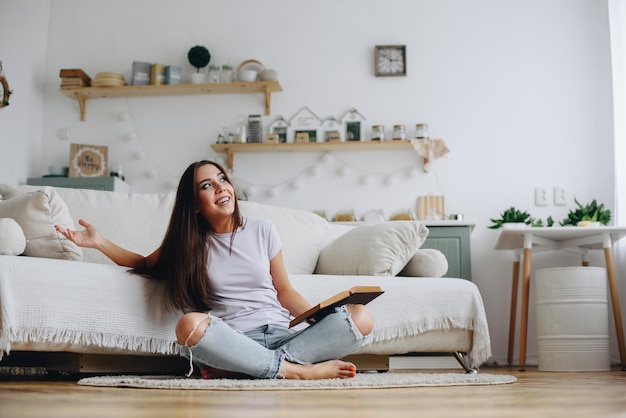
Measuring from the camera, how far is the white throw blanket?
2119 mm

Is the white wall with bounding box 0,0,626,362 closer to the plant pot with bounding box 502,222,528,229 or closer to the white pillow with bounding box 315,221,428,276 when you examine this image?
the plant pot with bounding box 502,222,528,229

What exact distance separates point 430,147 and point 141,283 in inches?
101

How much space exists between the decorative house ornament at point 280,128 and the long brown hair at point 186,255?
2.27 meters

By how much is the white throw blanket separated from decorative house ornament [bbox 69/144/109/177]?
2.45 m

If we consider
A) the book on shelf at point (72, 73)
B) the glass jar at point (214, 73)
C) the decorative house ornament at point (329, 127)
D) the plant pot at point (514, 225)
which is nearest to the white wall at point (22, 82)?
the book on shelf at point (72, 73)

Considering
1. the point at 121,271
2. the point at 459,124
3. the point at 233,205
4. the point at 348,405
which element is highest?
the point at 459,124

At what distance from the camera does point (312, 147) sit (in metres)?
4.58

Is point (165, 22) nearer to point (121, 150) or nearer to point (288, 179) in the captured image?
point (121, 150)

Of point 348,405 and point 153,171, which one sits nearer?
point 348,405

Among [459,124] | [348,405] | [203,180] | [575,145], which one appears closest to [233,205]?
[203,180]

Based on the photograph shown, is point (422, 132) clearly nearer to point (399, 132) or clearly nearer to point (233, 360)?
point (399, 132)

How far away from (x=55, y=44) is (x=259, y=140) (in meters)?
1.56

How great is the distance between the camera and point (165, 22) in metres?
4.84

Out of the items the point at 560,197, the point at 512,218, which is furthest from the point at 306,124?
the point at 560,197
